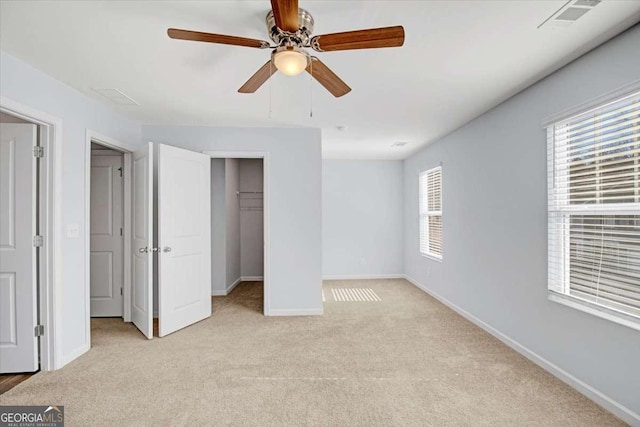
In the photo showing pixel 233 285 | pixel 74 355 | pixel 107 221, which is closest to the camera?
pixel 74 355

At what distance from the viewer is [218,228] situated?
530 centimetres

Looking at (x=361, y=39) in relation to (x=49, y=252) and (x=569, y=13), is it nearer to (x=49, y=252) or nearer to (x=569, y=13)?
(x=569, y=13)

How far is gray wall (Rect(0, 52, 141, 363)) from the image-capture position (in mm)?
2662

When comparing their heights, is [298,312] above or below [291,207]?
below

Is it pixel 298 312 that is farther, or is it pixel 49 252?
pixel 298 312

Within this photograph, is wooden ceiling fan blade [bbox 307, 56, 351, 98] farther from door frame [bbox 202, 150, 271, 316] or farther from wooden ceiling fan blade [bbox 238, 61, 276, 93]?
door frame [bbox 202, 150, 271, 316]

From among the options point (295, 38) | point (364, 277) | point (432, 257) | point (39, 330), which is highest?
point (295, 38)

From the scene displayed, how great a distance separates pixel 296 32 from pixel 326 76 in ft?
1.31

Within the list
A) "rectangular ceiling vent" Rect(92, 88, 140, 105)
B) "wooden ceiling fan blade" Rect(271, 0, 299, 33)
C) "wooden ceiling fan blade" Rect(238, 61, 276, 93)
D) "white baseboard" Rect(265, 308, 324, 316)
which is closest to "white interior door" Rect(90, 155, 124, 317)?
"rectangular ceiling vent" Rect(92, 88, 140, 105)

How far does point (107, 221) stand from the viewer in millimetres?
3945

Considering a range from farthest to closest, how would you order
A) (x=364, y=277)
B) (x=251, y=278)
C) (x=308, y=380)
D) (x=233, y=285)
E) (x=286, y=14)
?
(x=364, y=277) → (x=251, y=278) → (x=233, y=285) → (x=308, y=380) → (x=286, y=14)

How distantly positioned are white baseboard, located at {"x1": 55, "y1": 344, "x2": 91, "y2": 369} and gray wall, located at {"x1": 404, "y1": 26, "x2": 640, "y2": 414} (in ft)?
13.5

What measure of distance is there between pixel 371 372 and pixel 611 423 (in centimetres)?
153

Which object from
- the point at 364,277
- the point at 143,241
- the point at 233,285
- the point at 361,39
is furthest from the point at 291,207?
the point at 364,277
